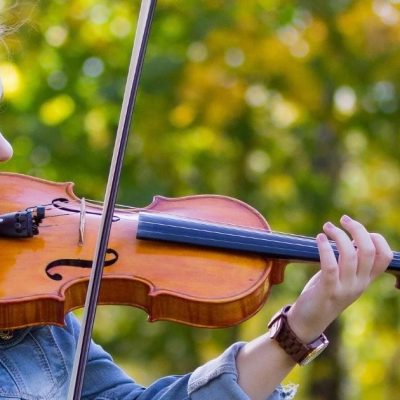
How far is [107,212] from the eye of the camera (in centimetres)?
186

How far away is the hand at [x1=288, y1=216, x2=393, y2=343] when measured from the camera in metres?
1.84

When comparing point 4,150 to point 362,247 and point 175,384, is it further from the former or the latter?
point 362,247

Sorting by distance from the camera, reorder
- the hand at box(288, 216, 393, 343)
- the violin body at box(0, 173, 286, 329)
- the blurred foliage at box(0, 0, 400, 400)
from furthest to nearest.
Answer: the blurred foliage at box(0, 0, 400, 400), the violin body at box(0, 173, 286, 329), the hand at box(288, 216, 393, 343)

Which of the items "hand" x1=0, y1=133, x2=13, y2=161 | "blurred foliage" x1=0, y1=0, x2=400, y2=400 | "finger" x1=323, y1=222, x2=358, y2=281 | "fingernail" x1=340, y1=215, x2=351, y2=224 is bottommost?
"blurred foliage" x1=0, y1=0, x2=400, y2=400

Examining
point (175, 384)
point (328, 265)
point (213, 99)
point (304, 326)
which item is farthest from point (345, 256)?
point (213, 99)

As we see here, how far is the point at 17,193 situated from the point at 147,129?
3483 mm

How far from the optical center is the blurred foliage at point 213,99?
5.57 m

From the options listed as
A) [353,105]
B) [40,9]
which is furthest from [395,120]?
[40,9]

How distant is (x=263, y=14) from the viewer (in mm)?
5836

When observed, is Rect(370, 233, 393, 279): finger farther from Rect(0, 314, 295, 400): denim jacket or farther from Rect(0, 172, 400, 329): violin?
Rect(0, 314, 295, 400): denim jacket

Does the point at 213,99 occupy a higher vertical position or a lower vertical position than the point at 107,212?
lower

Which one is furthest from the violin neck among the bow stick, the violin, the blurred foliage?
the blurred foliage

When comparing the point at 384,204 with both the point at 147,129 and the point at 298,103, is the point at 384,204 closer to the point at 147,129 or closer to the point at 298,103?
the point at 298,103

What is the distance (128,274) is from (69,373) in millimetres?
215
